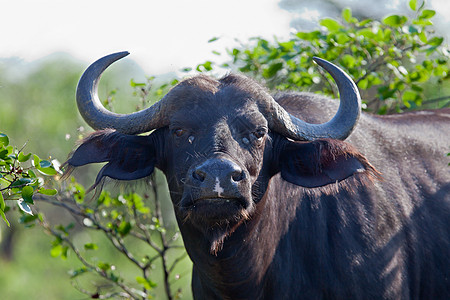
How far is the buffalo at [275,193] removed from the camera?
14.0ft

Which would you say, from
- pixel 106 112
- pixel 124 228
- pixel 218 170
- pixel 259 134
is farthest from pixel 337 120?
pixel 124 228

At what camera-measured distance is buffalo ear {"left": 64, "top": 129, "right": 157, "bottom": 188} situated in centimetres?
447

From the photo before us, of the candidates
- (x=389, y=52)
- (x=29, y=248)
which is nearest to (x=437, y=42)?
(x=389, y=52)

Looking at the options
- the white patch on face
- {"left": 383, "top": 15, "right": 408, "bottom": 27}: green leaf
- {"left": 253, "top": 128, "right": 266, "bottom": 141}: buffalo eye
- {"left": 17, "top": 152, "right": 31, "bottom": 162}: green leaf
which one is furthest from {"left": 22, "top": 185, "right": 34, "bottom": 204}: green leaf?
{"left": 383, "top": 15, "right": 408, "bottom": 27}: green leaf

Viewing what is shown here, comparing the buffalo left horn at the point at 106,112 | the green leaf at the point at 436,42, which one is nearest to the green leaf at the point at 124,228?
the buffalo left horn at the point at 106,112

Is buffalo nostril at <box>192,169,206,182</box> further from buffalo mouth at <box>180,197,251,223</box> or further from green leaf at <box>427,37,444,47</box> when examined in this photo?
green leaf at <box>427,37,444,47</box>

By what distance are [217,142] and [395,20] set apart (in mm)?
2972

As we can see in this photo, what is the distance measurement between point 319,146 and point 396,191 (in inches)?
39.9

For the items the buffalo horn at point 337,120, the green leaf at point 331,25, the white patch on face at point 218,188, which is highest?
the white patch on face at point 218,188

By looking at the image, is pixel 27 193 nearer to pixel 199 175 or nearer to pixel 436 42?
pixel 199 175

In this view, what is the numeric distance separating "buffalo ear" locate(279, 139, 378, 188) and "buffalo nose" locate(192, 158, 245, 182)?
0.83m

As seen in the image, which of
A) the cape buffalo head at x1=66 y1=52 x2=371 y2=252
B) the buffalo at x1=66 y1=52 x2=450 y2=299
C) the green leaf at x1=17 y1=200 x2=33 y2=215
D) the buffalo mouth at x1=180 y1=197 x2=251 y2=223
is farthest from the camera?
the buffalo at x1=66 y1=52 x2=450 y2=299

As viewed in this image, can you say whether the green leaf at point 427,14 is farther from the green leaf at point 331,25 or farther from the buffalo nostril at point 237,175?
the buffalo nostril at point 237,175

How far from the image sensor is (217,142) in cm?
407
